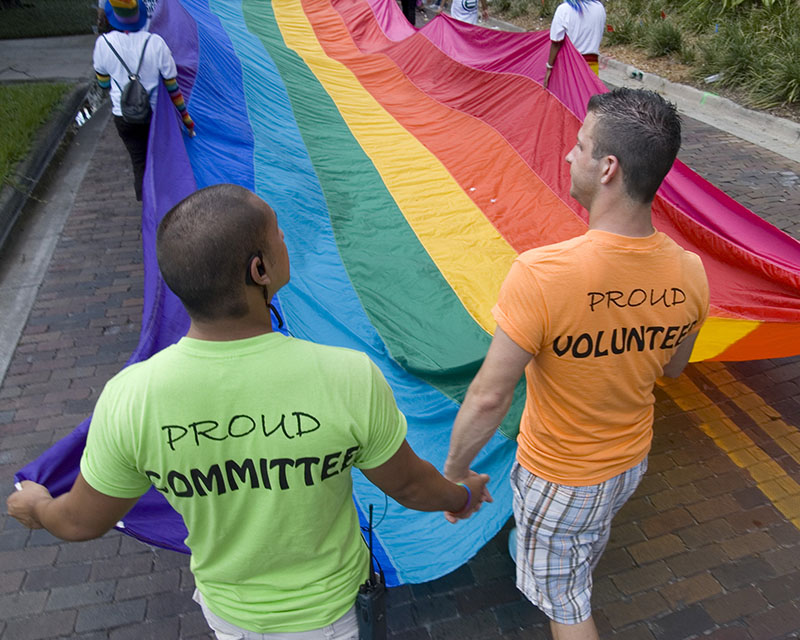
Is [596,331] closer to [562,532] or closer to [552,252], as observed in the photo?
[552,252]

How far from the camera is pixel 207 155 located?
508 centimetres

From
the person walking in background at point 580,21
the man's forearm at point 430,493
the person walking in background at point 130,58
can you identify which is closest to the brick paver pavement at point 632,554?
the man's forearm at point 430,493

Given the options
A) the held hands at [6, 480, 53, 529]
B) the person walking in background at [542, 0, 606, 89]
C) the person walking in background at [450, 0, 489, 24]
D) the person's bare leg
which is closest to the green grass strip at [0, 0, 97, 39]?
the person walking in background at [450, 0, 489, 24]

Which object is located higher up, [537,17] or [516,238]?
[537,17]

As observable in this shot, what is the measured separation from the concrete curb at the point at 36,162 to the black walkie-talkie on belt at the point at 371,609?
555 centimetres

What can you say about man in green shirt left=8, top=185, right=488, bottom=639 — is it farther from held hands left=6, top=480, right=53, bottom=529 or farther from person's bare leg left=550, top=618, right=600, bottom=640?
person's bare leg left=550, top=618, right=600, bottom=640

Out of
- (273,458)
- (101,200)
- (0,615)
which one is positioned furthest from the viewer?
(101,200)

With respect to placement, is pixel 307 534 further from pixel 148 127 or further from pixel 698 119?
pixel 698 119

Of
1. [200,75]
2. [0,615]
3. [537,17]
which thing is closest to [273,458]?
[0,615]

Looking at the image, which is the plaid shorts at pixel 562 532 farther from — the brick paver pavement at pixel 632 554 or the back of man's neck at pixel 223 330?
the back of man's neck at pixel 223 330

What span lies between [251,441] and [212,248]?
407mm

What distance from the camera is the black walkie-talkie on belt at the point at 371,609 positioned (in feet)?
5.18

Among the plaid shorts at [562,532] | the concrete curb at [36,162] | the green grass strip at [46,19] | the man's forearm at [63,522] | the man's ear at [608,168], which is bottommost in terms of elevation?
the concrete curb at [36,162]

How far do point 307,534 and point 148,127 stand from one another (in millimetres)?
4498
